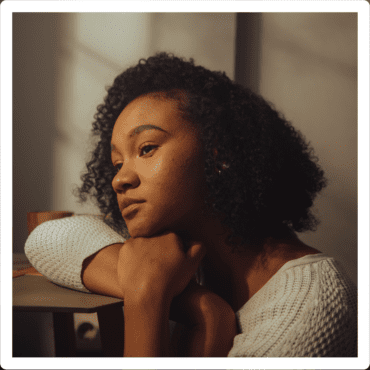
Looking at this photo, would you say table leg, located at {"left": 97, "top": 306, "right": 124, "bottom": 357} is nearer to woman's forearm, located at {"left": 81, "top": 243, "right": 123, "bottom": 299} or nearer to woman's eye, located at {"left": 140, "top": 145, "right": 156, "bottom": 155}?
woman's forearm, located at {"left": 81, "top": 243, "right": 123, "bottom": 299}

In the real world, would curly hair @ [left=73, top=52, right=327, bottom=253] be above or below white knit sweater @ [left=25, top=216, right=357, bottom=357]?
above

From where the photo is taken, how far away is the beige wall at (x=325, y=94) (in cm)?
96

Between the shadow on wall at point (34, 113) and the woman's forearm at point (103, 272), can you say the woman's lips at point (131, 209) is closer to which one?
the woman's forearm at point (103, 272)

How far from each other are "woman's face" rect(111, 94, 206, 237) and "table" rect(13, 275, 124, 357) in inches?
6.2

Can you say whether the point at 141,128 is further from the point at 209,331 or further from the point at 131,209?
the point at 209,331

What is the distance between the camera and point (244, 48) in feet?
3.74

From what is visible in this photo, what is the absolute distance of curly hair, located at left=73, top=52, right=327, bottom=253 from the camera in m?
0.69

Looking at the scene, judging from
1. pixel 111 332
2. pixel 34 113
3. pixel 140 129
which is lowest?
pixel 111 332

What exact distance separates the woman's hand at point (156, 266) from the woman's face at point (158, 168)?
37 mm

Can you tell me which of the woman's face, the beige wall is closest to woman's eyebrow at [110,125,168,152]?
the woman's face

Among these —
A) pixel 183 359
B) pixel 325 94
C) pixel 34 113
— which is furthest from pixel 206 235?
pixel 34 113

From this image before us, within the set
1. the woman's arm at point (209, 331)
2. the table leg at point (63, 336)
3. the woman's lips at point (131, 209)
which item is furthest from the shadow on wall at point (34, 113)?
the woman's arm at point (209, 331)

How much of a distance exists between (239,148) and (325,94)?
52cm

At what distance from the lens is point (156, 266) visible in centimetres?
60
